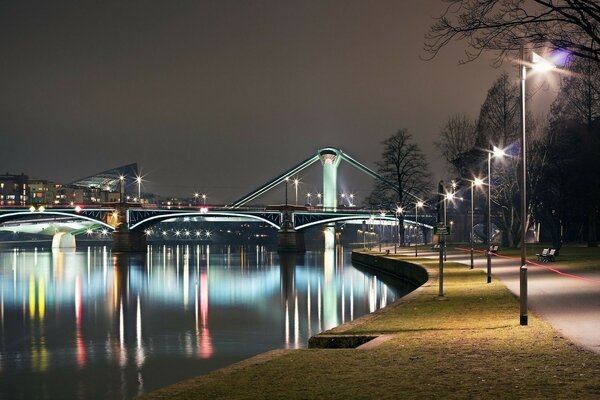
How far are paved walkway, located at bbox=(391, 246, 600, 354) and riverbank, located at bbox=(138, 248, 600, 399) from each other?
1.59 ft

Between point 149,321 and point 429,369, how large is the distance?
27.7 metres

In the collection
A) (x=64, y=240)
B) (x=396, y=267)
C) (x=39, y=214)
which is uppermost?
(x=39, y=214)

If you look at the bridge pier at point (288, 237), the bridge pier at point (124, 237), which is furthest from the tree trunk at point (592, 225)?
the bridge pier at point (124, 237)

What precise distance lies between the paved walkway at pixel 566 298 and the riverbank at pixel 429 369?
486 millimetres

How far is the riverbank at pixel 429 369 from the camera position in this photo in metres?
12.9

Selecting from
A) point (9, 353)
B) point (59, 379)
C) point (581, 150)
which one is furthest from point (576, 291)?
point (581, 150)

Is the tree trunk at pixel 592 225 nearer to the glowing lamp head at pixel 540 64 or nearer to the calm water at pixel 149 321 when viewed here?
the calm water at pixel 149 321

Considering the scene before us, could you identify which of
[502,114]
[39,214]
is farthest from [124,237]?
[502,114]

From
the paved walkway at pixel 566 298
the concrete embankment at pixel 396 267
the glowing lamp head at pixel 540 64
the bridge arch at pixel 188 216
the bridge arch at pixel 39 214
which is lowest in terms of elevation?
the concrete embankment at pixel 396 267

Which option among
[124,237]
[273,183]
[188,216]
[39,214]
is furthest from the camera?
[273,183]

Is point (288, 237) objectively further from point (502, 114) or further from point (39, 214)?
point (502, 114)

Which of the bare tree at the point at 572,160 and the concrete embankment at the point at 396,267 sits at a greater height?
the bare tree at the point at 572,160

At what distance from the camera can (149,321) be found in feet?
134

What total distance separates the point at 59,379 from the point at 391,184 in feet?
283
